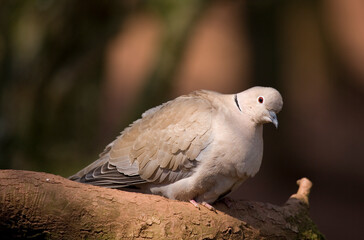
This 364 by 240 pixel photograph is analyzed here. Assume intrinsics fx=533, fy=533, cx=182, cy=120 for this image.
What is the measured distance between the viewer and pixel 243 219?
4230 millimetres

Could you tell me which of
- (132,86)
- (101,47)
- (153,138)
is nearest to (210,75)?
(132,86)

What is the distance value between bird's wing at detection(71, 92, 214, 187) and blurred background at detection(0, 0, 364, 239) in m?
3.00

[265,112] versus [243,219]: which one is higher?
[265,112]

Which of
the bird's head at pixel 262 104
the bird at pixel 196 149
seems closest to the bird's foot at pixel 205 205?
the bird at pixel 196 149

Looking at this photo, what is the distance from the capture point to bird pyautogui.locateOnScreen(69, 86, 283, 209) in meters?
4.05

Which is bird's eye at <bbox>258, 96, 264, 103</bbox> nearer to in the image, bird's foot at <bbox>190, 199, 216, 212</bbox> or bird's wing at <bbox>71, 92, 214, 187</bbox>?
bird's wing at <bbox>71, 92, 214, 187</bbox>

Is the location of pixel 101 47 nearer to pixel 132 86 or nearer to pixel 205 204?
pixel 205 204

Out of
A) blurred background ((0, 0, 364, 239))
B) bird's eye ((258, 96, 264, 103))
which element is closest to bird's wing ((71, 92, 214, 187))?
bird's eye ((258, 96, 264, 103))

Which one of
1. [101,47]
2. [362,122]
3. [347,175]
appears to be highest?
[101,47]

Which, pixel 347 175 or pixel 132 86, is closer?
pixel 347 175

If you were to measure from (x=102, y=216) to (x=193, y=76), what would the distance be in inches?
408

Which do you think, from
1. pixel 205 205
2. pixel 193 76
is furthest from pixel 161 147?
pixel 193 76

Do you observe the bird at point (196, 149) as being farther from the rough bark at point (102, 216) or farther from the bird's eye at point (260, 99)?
the rough bark at point (102, 216)

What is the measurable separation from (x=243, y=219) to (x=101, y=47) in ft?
15.5
